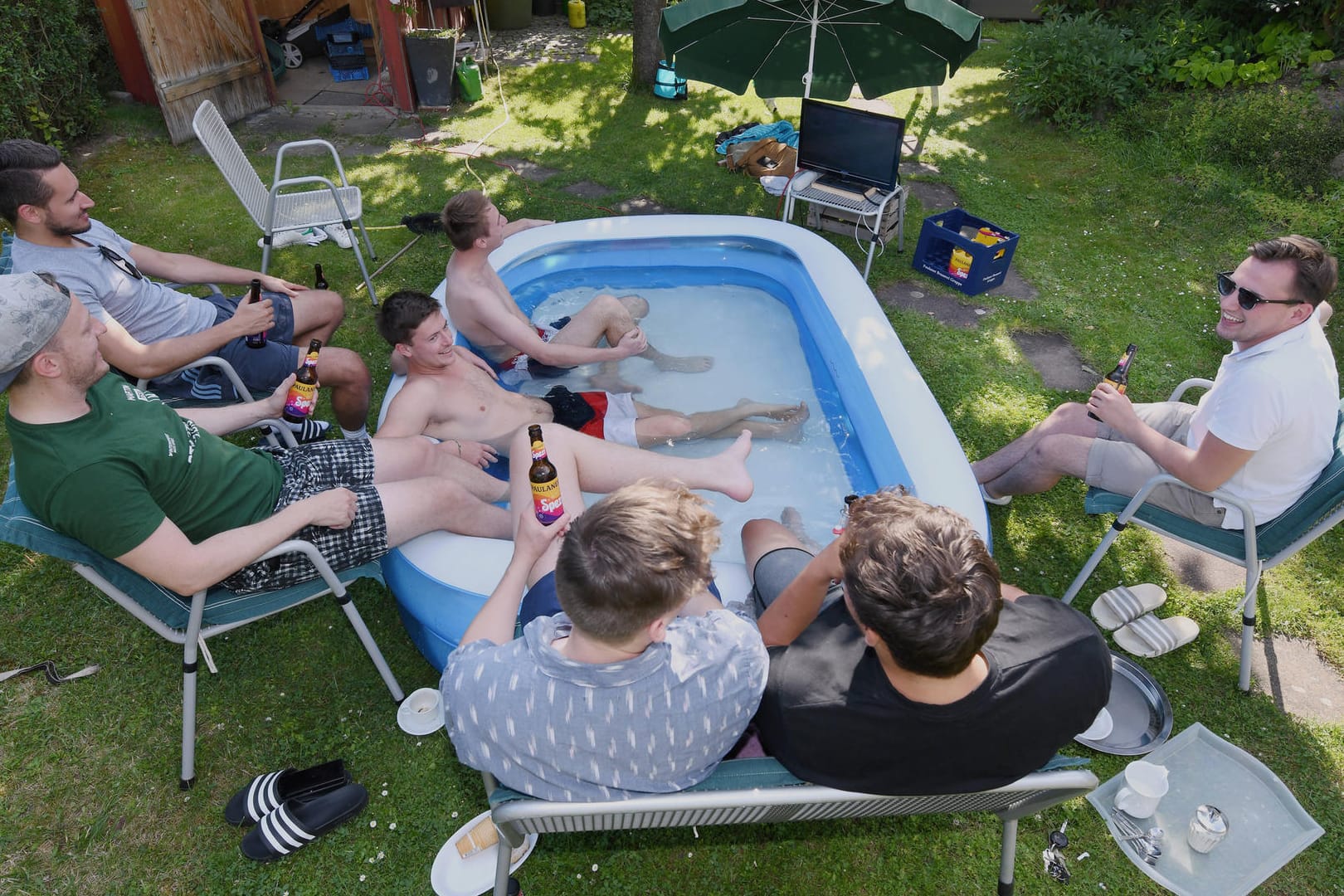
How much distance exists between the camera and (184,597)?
2613 mm

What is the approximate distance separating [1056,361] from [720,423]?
2345 mm

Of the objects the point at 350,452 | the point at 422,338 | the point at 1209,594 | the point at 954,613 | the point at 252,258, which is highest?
the point at 954,613

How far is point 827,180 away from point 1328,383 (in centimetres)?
381

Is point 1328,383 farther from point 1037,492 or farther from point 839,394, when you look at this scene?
point 839,394

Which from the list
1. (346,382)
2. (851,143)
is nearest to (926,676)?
(346,382)

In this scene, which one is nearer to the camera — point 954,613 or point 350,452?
point 954,613

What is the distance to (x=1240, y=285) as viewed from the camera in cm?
284

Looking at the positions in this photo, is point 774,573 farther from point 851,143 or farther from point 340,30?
point 340,30

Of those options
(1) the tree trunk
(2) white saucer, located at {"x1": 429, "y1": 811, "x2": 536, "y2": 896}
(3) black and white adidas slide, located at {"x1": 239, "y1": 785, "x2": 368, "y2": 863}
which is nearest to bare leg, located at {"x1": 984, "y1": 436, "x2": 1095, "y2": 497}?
(2) white saucer, located at {"x1": 429, "y1": 811, "x2": 536, "y2": 896}

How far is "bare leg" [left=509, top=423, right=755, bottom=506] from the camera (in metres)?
3.23

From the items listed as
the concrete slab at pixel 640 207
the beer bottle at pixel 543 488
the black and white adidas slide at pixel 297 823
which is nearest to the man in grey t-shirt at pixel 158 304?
the beer bottle at pixel 543 488

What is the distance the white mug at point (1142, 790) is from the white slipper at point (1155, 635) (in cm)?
65

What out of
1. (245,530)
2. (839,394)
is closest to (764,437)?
(839,394)

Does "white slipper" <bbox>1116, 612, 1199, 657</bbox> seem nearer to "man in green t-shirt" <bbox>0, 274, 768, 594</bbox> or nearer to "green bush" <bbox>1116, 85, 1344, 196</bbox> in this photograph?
"man in green t-shirt" <bbox>0, 274, 768, 594</bbox>
